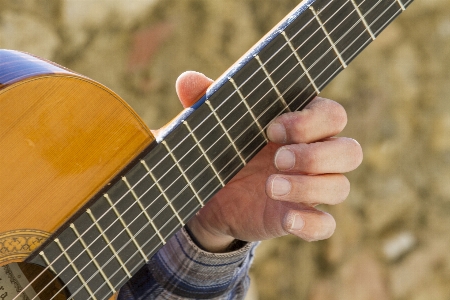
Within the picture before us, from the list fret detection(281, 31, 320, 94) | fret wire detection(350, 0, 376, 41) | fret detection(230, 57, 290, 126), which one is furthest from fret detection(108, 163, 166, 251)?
fret wire detection(350, 0, 376, 41)

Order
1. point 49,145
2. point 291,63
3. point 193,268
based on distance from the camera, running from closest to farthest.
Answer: point 49,145, point 291,63, point 193,268

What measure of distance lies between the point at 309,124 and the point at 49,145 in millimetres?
343

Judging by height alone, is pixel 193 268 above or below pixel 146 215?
below

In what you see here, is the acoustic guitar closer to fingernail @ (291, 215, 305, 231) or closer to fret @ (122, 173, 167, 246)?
fret @ (122, 173, 167, 246)

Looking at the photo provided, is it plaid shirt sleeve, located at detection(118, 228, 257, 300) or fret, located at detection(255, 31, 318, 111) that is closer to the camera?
fret, located at detection(255, 31, 318, 111)

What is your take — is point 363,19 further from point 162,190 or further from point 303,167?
point 162,190

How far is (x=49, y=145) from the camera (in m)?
0.68

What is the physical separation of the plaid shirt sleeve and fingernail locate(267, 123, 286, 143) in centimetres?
27

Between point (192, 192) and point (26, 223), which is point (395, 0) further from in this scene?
point (26, 223)

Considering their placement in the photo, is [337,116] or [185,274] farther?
[185,274]

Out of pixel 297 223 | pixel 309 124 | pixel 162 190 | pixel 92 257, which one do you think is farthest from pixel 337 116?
pixel 92 257

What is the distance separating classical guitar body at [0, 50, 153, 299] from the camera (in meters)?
0.66

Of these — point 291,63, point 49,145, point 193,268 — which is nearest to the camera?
point 49,145

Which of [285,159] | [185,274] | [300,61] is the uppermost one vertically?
[300,61]
